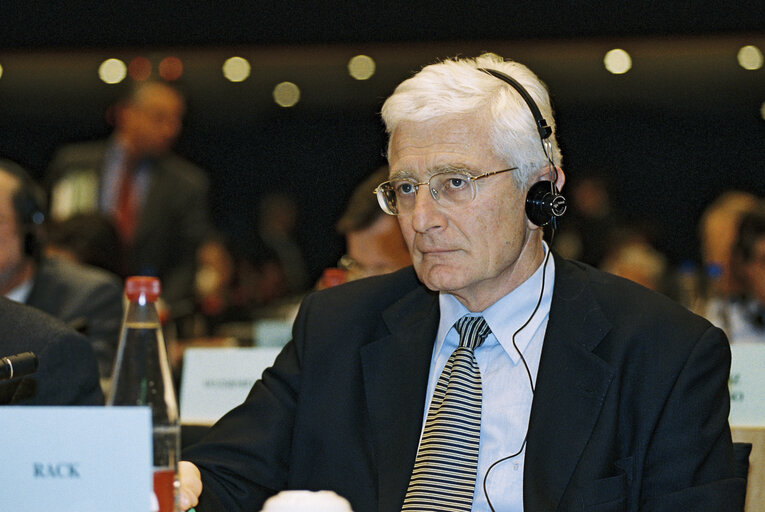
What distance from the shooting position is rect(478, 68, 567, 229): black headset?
1.84 m

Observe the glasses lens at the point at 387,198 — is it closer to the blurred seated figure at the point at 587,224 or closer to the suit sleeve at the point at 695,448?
→ the suit sleeve at the point at 695,448

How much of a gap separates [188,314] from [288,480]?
3.93 meters

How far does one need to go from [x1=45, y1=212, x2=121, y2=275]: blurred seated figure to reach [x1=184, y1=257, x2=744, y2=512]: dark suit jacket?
265cm

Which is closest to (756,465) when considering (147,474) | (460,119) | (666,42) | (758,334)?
(460,119)

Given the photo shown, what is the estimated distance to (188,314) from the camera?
223 inches

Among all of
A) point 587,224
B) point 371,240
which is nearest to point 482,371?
point 371,240

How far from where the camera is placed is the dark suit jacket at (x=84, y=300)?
3539 mm

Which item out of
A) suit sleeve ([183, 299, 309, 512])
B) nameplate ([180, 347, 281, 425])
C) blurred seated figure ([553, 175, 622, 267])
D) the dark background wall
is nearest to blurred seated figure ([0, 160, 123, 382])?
nameplate ([180, 347, 281, 425])

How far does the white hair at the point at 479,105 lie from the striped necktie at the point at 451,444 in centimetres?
40

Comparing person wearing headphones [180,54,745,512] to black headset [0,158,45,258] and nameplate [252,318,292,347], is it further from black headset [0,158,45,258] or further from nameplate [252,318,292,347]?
black headset [0,158,45,258]

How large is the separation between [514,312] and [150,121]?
4.43 m

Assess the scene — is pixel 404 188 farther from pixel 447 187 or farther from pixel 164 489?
pixel 164 489

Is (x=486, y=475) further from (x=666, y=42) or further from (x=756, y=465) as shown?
(x=666, y=42)

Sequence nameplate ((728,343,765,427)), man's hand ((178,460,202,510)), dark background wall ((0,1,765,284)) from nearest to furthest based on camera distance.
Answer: man's hand ((178,460,202,510))
nameplate ((728,343,765,427))
dark background wall ((0,1,765,284))
